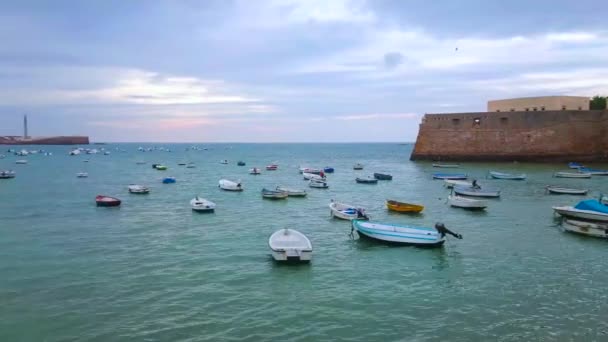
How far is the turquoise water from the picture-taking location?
12.7m

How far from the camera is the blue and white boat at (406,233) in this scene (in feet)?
69.8

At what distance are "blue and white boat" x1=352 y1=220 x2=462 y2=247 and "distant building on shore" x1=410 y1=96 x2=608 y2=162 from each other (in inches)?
2120

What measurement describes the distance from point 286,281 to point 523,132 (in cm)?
6178

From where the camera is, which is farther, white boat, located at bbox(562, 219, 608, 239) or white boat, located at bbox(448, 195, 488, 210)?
white boat, located at bbox(448, 195, 488, 210)

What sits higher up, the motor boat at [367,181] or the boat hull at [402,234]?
the motor boat at [367,181]

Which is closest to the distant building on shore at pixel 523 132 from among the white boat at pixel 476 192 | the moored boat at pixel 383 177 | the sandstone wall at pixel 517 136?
the sandstone wall at pixel 517 136

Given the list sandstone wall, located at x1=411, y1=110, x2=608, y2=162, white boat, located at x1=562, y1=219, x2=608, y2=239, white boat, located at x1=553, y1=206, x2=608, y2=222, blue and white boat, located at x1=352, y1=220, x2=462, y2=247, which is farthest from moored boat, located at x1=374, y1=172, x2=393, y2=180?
blue and white boat, located at x1=352, y1=220, x2=462, y2=247

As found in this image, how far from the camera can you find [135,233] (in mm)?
25062

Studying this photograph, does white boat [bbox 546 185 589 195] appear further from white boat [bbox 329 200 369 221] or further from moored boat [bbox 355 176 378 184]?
white boat [bbox 329 200 369 221]

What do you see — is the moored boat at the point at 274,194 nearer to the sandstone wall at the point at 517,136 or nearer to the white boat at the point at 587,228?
the white boat at the point at 587,228

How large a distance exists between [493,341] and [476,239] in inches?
476

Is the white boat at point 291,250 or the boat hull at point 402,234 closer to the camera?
the white boat at point 291,250

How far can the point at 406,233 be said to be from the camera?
21.7m

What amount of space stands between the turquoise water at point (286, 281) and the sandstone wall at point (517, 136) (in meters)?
41.8
